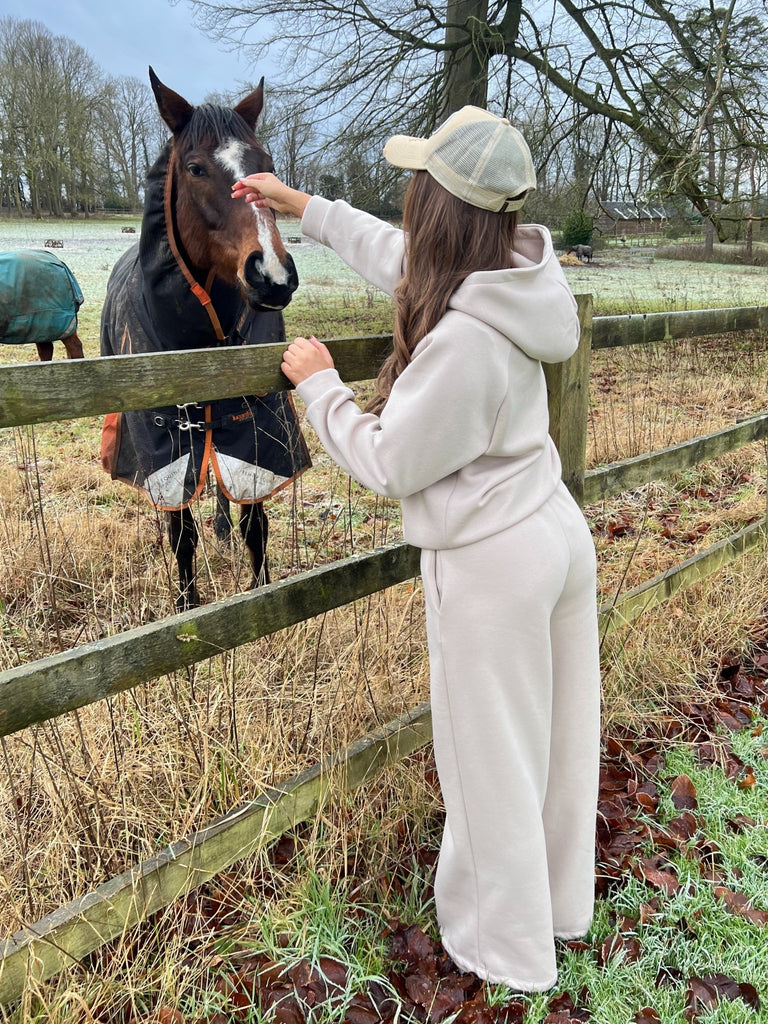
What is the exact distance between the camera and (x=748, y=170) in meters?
8.01

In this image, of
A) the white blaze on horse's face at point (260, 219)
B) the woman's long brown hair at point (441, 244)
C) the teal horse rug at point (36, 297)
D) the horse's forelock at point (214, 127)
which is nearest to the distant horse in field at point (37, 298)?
the teal horse rug at point (36, 297)

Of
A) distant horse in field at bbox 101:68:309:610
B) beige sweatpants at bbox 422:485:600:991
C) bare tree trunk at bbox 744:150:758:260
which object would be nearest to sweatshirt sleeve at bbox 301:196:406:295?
distant horse in field at bbox 101:68:309:610

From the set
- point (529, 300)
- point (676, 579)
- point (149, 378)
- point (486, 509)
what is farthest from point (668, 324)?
point (149, 378)

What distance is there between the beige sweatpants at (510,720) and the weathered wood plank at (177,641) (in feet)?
1.36

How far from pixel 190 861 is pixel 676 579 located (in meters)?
2.41

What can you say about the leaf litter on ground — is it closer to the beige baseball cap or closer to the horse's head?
the beige baseball cap

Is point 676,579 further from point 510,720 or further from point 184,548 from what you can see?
point 184,548

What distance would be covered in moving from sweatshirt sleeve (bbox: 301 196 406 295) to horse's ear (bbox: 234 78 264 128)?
1428 mm

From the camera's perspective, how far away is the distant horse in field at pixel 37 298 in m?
5.91

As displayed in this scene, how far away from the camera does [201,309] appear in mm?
2982

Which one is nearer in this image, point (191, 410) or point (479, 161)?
point (479, 161)

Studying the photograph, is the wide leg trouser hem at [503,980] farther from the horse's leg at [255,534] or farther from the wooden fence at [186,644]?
the horse's leg at [255,534]

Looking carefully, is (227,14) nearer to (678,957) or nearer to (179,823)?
(179,823)

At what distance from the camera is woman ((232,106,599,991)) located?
1.42m
